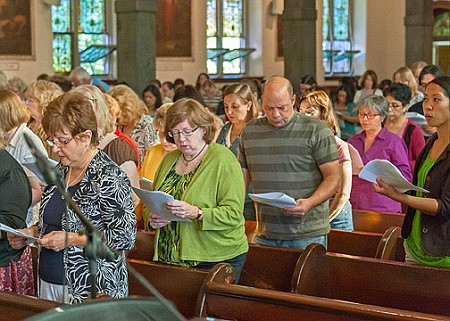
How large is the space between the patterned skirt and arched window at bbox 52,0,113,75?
477 inches

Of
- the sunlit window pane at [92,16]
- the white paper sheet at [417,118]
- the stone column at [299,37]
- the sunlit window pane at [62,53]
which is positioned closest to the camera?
the white paper sheet at [417,118]

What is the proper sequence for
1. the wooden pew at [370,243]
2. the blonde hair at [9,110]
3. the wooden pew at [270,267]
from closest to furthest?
the wooden pew at [270,267], the blonde hair at [9,110], the wooden pew at [370,243]

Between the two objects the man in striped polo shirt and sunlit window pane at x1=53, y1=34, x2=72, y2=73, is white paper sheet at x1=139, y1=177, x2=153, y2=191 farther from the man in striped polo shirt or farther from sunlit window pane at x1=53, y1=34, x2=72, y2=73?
sunlit window pane at x1=53, y1=34, x2=72, y2=73

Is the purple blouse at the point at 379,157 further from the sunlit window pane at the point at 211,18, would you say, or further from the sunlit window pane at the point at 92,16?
the sunlit window pane at the point at 211,18

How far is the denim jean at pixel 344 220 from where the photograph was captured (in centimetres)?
607

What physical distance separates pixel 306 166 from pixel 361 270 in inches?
23.5

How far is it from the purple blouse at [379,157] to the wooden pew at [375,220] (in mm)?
299

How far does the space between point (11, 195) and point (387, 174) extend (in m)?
1.71

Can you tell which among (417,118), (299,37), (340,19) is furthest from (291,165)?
(340,19)

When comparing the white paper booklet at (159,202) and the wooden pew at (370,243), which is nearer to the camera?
the white paper booklet at (159,202)

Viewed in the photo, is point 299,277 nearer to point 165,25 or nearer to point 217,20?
point 165,25

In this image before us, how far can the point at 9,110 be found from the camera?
5.25 metres

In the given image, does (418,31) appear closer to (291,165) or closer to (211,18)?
(211,18)

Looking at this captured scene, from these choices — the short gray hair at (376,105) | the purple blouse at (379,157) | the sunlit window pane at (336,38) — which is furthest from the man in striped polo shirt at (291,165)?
the sunlit window pane at (336,38)
